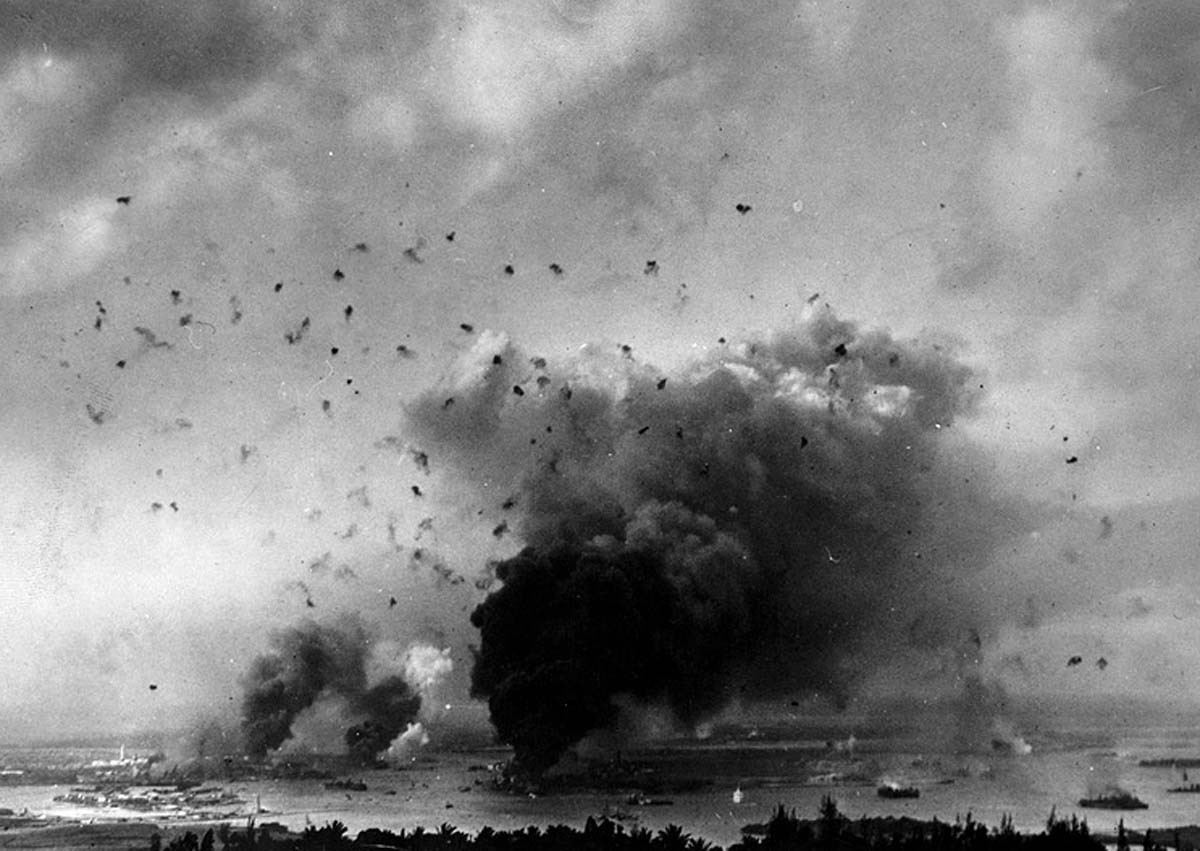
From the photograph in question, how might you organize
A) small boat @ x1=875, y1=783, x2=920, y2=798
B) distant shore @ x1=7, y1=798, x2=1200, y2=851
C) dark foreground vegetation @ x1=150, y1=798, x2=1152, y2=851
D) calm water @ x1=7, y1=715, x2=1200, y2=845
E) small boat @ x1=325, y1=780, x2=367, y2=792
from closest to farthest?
1. dark foreground vegetation @ x1=150, y1=798, x2=1152, y2=851
2. distant shore @ x1=7, y1=798, x2=1200, y2=851
3. calm water @ x1=7, y1=715, x2=1200, y2=845
4. small boat @ x1=875, y1=783, x2=920, y2=798
5. small boat @ x1=325, y1=780, x2=367, y2=792

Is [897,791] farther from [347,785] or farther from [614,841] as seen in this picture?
[347,785]

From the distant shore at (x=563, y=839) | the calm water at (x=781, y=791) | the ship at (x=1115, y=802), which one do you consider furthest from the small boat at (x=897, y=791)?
the distant shore at (x=563, y=839)

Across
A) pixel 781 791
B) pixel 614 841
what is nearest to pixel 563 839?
pixel 614 841

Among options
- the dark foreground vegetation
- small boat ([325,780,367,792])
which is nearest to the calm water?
small boat ([325,780,367,792])

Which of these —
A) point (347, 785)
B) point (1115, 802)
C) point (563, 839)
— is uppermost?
point (563, 839)

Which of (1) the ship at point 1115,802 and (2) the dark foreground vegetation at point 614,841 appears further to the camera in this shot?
(1) the ship at point 1115,802

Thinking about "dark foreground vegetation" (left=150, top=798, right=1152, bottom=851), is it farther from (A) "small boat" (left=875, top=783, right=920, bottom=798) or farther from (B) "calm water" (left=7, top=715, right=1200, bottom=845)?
(A) "small boat" (left=875, top=783, right=920, bottom=798)

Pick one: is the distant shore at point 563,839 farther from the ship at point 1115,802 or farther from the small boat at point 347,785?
the small boat at point 347,785
